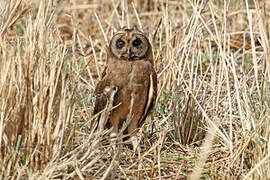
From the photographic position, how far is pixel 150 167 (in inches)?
115

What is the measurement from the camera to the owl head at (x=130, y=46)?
3.51 metres

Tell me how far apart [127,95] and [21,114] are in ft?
3.82

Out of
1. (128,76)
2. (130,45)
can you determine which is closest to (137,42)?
(130,45)

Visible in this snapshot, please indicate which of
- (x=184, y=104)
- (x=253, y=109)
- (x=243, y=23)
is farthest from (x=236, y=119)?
(x=243, y=23)

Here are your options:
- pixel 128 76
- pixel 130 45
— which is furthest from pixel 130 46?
pixel 128 76

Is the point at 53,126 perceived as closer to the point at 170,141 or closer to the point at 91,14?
the point at 170,141

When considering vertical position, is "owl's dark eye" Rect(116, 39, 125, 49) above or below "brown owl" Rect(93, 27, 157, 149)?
above

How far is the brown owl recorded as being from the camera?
351 centimetres

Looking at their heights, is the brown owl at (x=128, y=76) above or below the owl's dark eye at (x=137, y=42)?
below

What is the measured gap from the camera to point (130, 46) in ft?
11.5

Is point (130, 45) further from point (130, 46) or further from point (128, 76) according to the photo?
point (128, 76)

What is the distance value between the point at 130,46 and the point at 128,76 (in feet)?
0.70

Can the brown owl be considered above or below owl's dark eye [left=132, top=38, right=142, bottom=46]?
below

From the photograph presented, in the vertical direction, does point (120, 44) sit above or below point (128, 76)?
above
